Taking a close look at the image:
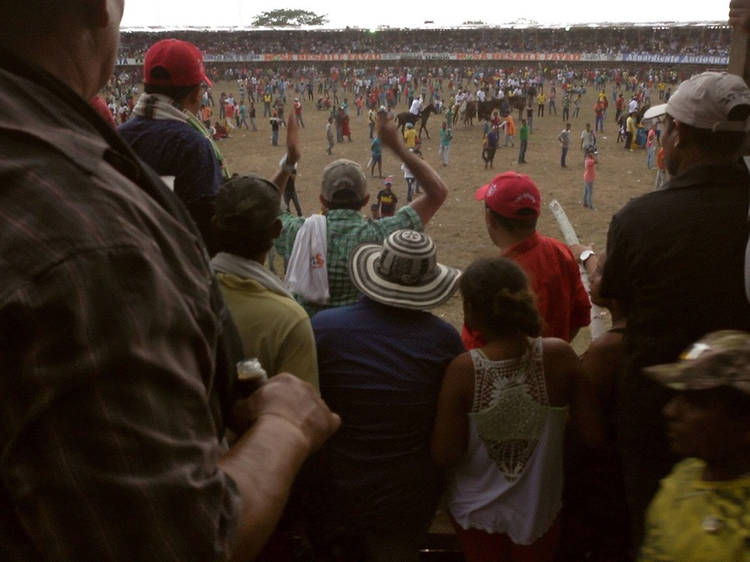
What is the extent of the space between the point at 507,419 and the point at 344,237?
1.38m

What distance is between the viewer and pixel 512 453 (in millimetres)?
2484

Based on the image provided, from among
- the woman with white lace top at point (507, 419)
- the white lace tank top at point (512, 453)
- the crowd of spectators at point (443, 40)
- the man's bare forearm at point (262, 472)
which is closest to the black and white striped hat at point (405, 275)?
the woman with white lace top at point (507, 419)

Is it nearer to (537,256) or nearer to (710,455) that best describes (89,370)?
(710,455)

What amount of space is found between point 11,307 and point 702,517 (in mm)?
1725

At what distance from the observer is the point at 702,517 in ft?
5.92

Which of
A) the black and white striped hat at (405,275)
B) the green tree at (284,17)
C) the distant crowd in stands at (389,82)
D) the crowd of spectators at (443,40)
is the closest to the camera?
the black and white striped hat at (405,275)

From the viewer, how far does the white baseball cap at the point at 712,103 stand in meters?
A: 2.29

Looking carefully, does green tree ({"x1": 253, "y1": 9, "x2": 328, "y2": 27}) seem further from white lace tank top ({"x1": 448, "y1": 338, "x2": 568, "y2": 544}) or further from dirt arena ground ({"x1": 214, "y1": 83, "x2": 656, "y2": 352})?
white lace tank top ({"x1": 448, "y1": 338, "x2": 568, "y2": 544})

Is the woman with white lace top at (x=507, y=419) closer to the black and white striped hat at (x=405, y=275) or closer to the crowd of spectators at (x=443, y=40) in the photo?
the black and white striped hat at (x=405, y=275)

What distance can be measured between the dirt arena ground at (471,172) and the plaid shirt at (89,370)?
9392 millimetres

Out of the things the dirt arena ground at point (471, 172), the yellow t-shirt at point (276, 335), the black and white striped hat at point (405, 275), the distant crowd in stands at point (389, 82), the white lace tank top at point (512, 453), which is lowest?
the dirt arena ground at point (471, 172)

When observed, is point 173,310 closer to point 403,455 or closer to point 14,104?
point 14,104

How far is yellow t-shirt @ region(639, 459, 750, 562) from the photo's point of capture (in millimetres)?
1732

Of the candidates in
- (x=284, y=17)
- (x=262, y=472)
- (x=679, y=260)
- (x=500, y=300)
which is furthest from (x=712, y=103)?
(x=284, y=17)
